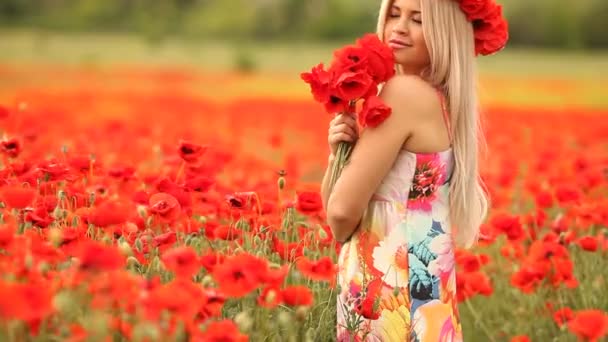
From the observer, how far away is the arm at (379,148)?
251cm

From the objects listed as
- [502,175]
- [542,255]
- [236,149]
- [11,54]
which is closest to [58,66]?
[11,54]

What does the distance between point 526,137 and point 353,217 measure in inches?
214

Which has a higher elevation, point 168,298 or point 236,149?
point 168,298

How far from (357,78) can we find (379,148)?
200mm

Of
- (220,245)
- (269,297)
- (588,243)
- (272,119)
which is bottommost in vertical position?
(272,119)

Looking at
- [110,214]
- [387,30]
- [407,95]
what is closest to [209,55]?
[387,30]

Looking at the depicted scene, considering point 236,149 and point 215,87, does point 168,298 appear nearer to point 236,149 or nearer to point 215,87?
point 236,149

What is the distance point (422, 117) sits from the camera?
256cm

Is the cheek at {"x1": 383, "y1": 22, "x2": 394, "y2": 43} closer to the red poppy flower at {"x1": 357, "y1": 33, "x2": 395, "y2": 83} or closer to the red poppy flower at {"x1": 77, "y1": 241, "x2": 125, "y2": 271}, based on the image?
the red poppy flower at {"x1": 357, "y1": 33, "x2": 395, "y2": 83}

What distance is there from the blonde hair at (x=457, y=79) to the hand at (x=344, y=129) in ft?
0.89

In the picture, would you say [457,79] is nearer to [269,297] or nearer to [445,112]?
[445,112]

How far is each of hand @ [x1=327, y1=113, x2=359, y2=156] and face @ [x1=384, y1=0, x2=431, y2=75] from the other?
247mm

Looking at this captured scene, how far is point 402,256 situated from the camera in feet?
8.64

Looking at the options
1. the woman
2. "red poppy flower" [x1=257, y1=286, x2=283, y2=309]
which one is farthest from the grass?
"red poppy flower" [x1=257, y1=286, x2=283, y2=309]
